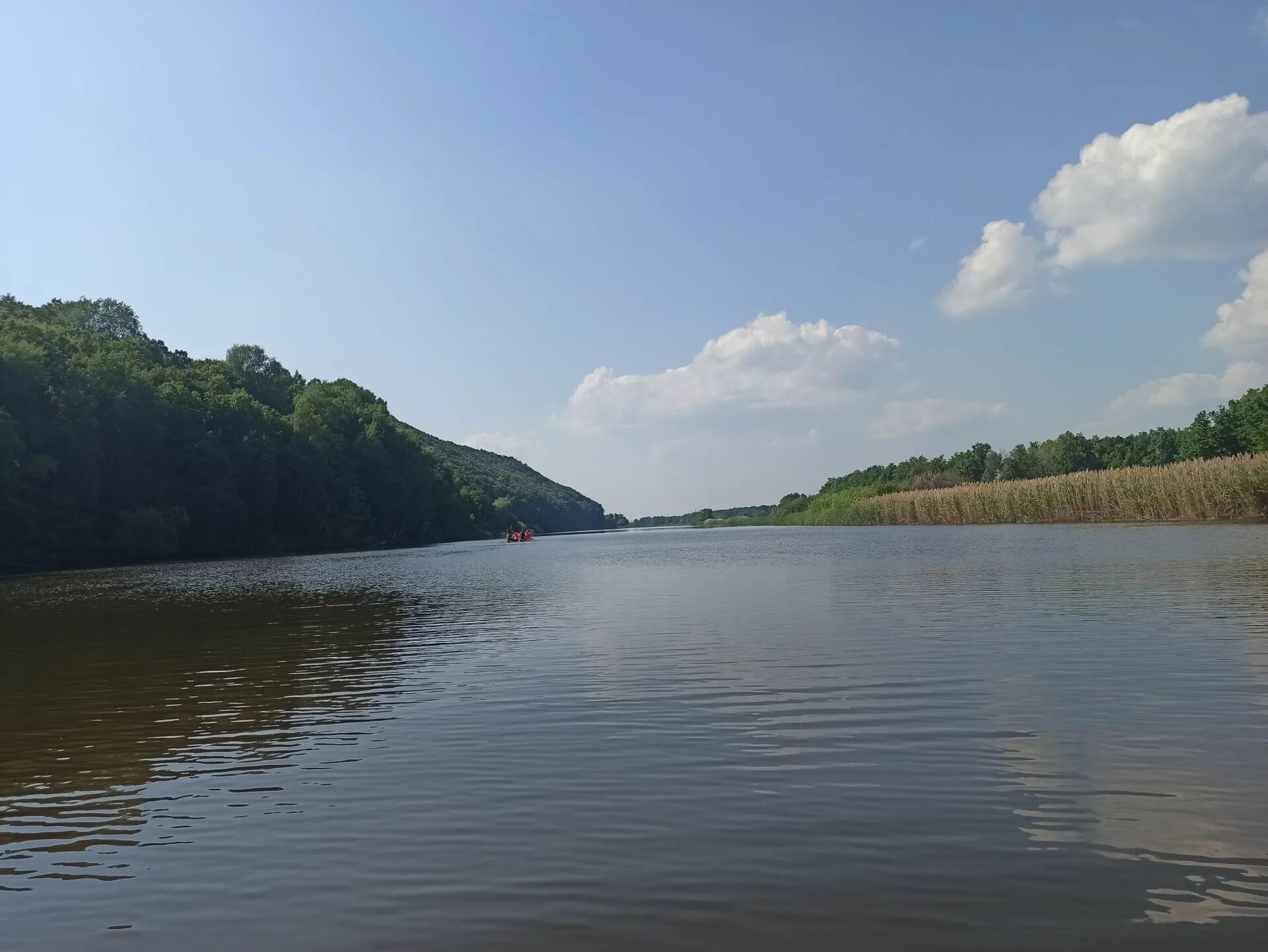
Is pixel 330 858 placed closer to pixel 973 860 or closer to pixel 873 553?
pixel 973 860

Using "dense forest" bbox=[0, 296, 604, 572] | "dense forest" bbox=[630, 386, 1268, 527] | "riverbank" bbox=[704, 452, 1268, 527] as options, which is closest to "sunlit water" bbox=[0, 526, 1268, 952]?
"riverbank" bbox=[704, 452, 1268, 527]

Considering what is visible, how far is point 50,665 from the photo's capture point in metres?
17.5

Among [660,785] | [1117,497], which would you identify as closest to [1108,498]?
[1117,497]

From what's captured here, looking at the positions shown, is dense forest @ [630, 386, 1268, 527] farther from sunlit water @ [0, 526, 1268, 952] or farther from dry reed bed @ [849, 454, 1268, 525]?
sunlit water @ [0, 526, 1268, 952]

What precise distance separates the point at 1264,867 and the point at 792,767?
152 inches

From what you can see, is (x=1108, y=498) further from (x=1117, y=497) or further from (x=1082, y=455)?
(x=1082, y=455)

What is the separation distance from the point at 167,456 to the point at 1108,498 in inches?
2875

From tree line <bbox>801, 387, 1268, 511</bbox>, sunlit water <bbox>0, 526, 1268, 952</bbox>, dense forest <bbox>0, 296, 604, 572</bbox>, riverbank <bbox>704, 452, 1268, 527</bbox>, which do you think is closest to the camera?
sunlit water <bbox>0, 526, 1268, 952</bbox>

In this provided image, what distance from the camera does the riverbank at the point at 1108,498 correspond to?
5509 cm

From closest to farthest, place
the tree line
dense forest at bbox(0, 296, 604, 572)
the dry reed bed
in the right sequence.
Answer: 1. the dry reed bed
2. dense forest at bbox(0, 296, 604, 572)
3. the tree line

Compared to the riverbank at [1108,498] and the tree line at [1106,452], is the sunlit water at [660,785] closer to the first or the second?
the riverbank at [1108,498]

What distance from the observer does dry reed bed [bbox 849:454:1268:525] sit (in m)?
54.9

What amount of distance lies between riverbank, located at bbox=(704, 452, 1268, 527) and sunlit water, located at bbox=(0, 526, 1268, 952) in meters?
41.2

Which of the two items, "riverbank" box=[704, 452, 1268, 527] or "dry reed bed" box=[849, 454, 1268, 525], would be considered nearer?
"dry reed bed" box=[849, 454, 1268, 525]
